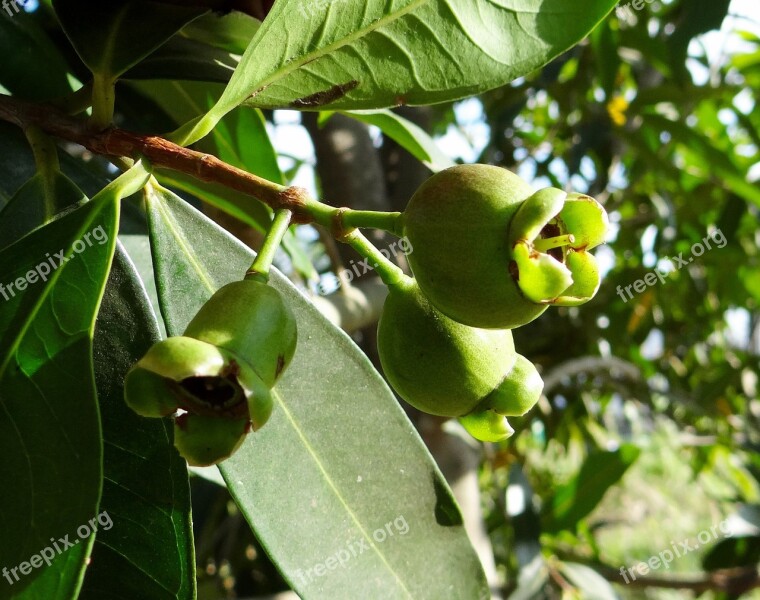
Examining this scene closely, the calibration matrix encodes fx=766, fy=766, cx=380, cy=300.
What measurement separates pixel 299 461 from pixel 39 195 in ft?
1.27

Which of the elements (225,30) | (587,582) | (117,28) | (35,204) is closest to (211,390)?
(35,204)

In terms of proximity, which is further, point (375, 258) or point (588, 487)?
point (588, 487)

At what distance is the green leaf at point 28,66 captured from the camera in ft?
2.88

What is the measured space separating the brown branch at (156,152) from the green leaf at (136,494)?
5.5 inches

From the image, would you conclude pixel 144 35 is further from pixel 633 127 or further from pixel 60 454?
pixel 633 127

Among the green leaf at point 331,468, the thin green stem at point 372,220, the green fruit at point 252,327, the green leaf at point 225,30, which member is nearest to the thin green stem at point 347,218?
the thin green stem at point 372,220

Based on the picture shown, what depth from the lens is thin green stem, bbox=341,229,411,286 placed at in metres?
0.67

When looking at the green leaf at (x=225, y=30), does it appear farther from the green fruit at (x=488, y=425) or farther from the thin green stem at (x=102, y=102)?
the green fruit at (x=488, y=425)

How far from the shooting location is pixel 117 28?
83 cm

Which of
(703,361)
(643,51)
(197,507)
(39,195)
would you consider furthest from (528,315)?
(703,361)

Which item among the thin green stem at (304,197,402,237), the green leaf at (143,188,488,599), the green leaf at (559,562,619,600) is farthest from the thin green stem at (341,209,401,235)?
the green leaf at (559,562,619,600)

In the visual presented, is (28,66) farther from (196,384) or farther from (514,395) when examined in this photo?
(514,395)

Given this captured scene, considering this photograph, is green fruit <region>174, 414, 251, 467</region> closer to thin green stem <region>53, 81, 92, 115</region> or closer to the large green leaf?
the large green leaf

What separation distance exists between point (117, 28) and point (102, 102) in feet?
0.33
